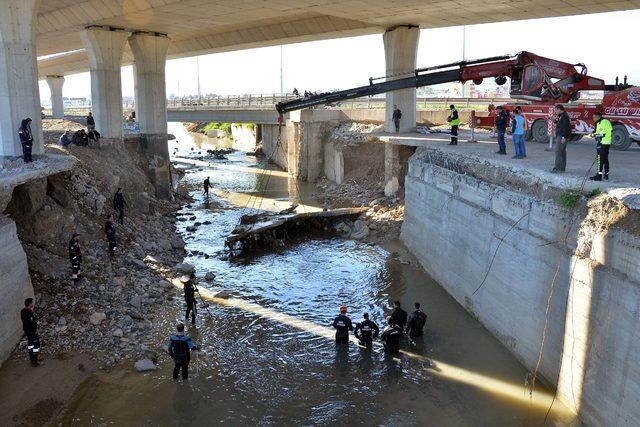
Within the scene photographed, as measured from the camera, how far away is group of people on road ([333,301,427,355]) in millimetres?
12797

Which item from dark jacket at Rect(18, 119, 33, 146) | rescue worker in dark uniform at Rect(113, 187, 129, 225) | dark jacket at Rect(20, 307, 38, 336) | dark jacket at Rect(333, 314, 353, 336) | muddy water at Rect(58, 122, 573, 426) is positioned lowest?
muddy water at Rect(58, 122, 573, 426)

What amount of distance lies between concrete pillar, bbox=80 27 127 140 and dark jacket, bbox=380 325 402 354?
20969 mm

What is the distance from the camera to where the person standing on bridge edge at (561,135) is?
11.9m

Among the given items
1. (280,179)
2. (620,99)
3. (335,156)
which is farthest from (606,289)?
(280,179)

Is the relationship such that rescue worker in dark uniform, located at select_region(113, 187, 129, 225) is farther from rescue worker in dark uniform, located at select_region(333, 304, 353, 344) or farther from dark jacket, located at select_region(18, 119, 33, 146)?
rescue worker in dark uniform, located at select_region(333, 304, 353, 344)

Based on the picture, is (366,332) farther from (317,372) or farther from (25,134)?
(25,134)

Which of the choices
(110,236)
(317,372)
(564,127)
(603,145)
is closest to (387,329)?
(317,372)

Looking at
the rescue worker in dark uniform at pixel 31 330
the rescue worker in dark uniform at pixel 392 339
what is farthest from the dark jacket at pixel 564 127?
the rescue worker in dark uniform at pixel 31 330

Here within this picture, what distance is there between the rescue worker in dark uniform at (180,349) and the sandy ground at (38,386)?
6.56 ft

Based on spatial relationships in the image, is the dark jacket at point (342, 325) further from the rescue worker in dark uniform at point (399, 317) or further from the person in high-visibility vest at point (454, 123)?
the person in high-visibility vest at point (454, 123)

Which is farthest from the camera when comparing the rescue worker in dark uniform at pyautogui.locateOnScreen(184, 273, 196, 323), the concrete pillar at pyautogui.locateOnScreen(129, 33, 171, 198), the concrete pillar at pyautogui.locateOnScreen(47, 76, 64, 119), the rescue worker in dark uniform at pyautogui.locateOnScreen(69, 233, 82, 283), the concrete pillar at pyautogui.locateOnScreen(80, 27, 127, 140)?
the concrete pillar at pyautogui.locateOnScreen(47, 76, 64, 119)

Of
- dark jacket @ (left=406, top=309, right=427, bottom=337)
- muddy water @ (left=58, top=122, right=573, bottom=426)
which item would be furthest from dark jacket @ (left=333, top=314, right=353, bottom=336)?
dark jacket @ (left=406, top=309, right=427, bottom=337)

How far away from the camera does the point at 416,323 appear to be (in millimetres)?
13414

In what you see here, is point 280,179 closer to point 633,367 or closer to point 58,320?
point 58,320
